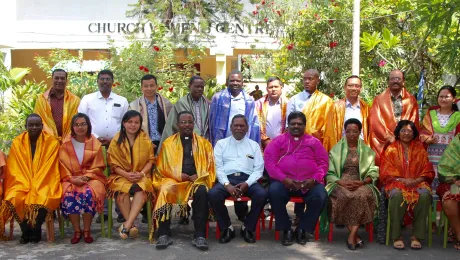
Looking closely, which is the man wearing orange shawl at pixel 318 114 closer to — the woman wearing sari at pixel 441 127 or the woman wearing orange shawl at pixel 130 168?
the woman wearing sari at pixel 441 127

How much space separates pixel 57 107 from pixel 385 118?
406 cm

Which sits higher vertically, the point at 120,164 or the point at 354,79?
the point at 354,79

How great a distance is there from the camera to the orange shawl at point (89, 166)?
648 centimetres

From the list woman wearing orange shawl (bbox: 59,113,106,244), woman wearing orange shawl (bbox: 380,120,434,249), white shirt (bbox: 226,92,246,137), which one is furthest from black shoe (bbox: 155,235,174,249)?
woman wearing orange shawl (bbox: 380,120,434,249)

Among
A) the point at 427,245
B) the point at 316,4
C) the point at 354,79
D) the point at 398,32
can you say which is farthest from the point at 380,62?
the point at 427,245

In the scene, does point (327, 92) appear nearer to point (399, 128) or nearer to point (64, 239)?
point (399, 128)

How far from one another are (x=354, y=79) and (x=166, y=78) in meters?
4.96

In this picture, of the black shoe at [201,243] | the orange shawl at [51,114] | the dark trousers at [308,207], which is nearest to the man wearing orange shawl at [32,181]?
the orange shawl at [51,114]

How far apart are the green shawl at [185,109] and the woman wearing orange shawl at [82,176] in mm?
862

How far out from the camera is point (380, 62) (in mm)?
10367

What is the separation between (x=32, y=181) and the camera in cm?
644

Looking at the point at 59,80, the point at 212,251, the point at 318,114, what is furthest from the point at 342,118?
the point at 59,80

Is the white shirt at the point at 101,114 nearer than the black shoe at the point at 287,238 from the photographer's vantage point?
No

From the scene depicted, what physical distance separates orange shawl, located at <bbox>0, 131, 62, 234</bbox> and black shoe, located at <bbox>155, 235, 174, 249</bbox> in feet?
3.95
